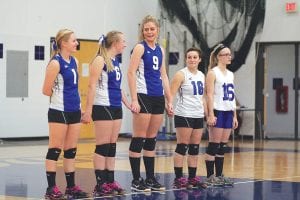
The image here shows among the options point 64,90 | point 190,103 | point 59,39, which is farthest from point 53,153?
point 190,103

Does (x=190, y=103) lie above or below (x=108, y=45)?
below

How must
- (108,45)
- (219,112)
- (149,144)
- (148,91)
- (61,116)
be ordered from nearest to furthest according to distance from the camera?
(61,116), (108,45), (148,91), (149,144), (219,112)

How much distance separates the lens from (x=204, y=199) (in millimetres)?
7555

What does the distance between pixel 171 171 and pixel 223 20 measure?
28.3 feet

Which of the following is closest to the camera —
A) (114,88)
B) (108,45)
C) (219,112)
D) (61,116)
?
(61,116)

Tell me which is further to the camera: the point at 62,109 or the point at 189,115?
the point at 189,115

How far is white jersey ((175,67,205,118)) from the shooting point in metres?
8.53

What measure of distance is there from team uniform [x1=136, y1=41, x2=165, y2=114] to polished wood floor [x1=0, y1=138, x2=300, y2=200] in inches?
40.6

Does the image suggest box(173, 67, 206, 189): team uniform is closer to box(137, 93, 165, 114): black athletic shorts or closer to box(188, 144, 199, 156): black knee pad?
box(188, 144, 199, 156): black knee pad

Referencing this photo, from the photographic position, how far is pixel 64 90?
737 centimetres

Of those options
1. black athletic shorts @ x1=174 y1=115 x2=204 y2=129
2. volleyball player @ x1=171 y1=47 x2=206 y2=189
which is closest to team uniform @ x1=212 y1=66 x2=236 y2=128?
volleyball player @ x1=171 y1=47 x2=206 y2=189

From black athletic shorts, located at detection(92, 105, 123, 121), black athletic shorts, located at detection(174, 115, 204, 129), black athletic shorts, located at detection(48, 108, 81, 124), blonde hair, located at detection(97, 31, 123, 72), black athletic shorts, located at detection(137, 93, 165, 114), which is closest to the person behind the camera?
black athletic shorts, located at detection(48, 108, 81, 124)

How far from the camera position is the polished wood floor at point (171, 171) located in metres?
7.98

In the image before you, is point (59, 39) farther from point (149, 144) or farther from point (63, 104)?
point (149, 144)
